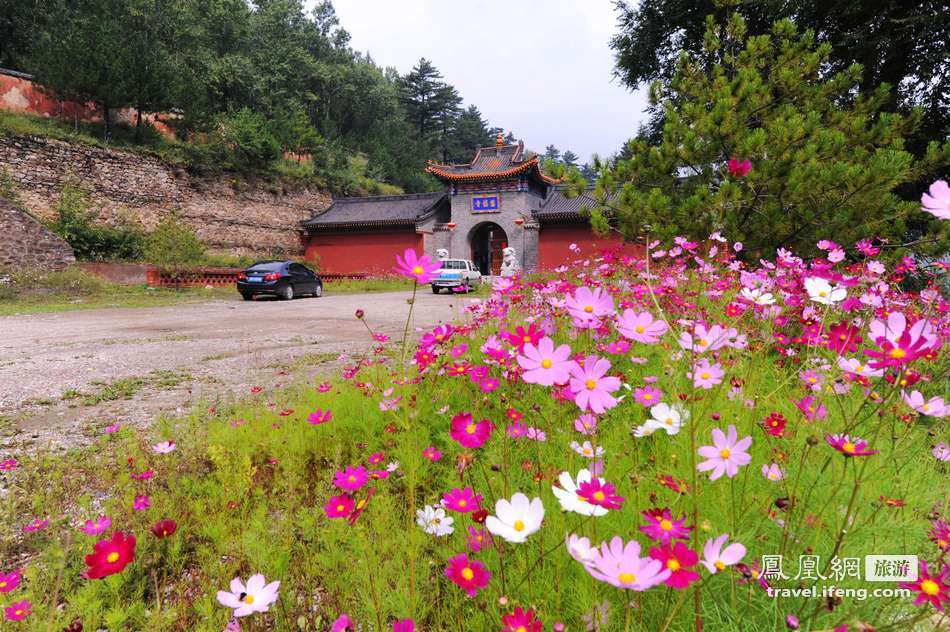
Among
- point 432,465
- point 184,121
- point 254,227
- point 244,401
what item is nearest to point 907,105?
point 432,465

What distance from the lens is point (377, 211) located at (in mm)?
24922

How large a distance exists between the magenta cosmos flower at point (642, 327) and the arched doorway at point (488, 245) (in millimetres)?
23647

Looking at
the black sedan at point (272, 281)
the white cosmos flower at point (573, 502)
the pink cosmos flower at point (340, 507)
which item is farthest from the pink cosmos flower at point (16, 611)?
the black sedan at point (272, 281)

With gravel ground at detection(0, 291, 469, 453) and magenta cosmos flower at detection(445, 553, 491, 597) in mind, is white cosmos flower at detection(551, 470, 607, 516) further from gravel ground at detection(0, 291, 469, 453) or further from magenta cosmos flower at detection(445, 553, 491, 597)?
gravel ground at detection(0, 291, 469, 453)

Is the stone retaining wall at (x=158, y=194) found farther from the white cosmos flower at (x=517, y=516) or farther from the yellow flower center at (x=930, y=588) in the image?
the yellow flower center at (x=930, y=588)

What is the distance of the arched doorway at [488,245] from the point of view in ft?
83.5

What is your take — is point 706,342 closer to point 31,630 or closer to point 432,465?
point 432,465

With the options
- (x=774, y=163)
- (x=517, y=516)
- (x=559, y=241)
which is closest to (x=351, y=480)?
(x=517, y=516)

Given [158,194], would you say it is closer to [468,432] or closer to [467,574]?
[468,432]

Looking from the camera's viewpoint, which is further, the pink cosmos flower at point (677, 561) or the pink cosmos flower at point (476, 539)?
the pink cosmos flower at point (476, 539)

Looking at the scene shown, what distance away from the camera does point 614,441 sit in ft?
6.18

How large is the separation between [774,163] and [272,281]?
12.4 metres

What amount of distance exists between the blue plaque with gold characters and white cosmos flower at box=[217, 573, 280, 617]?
23756 millimetres

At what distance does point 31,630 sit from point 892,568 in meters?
2.07
